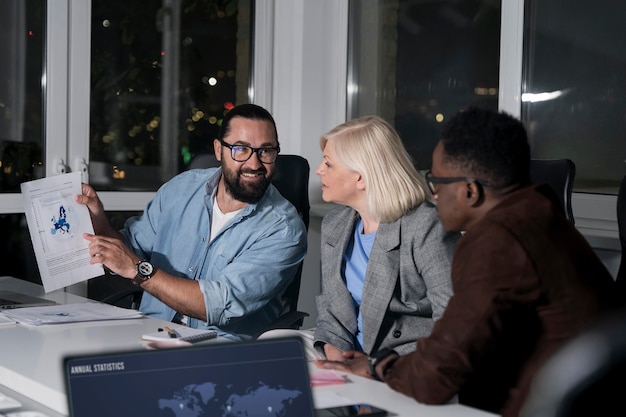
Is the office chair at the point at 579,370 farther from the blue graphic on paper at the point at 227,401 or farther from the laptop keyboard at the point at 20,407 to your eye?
the laptop keyboard at the point at 20,407

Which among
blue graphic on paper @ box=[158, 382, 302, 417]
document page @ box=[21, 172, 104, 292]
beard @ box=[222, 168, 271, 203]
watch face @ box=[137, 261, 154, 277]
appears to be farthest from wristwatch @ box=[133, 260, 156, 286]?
blue graphic on paper @ box=[158, 382, 302, 417]

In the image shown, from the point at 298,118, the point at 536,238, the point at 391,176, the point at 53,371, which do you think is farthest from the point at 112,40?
the point at 536,238

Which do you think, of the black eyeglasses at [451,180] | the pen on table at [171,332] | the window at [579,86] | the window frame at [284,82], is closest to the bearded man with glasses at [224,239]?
the pen on table at [171,332]

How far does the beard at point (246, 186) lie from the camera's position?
2990 mm

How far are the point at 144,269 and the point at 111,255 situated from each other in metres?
0.11

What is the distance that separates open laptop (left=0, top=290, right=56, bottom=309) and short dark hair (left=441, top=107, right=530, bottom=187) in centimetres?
141

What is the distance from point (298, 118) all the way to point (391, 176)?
83.7 inches

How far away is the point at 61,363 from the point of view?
1.11 metres

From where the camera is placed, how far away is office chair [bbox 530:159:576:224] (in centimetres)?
268

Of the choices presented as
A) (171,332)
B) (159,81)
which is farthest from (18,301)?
(159,81)

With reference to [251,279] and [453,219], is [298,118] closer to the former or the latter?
[251,279]

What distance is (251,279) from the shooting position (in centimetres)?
284

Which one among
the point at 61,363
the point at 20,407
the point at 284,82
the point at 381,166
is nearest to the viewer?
the point at 61,363

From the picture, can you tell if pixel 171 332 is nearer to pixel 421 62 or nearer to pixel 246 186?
pixel 246 186
